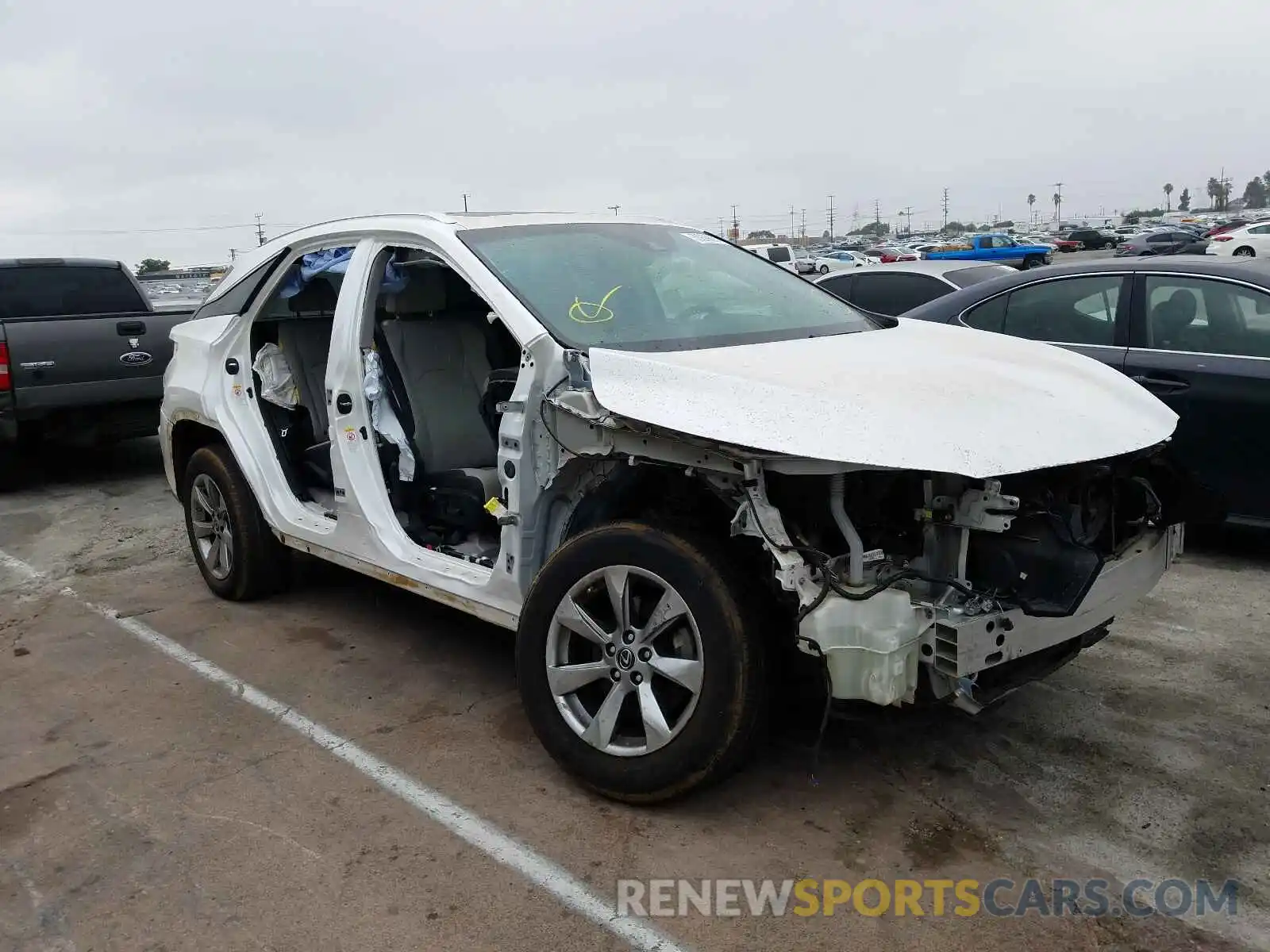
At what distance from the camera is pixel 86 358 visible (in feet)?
26.3

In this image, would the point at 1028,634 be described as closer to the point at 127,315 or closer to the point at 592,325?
the point at 592,325

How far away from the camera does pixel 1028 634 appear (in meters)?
3.01

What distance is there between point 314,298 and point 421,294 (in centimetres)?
99

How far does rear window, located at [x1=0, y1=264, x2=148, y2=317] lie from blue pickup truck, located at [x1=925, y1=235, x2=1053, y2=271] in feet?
38.0

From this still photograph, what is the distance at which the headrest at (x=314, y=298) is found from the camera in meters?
5.28

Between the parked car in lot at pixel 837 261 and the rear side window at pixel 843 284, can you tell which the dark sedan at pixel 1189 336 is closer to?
the rear side window at pixel 843 284

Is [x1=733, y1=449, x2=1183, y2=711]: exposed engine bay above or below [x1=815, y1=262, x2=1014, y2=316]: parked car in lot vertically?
below

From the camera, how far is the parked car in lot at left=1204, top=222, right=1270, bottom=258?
89.5 feet

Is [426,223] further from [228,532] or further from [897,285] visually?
[897,285]

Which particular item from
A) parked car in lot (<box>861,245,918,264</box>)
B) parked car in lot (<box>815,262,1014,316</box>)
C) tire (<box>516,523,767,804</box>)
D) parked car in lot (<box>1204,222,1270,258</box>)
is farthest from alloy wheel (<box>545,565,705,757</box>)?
parked car in lot (<box>861,245,918,264</box>)

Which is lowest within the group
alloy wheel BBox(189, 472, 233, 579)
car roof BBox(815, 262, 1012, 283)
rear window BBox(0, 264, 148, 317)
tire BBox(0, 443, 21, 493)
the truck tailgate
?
tire BBox(0, 443, 21, 493)

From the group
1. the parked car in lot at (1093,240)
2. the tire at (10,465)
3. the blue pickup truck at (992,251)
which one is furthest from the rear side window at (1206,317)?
the parked car in lot at (1093,240)

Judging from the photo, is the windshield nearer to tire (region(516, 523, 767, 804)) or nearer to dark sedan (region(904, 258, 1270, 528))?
tire (region(516, 523, 767, 804))

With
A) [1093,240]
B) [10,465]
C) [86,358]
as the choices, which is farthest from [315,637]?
[1093,240]
